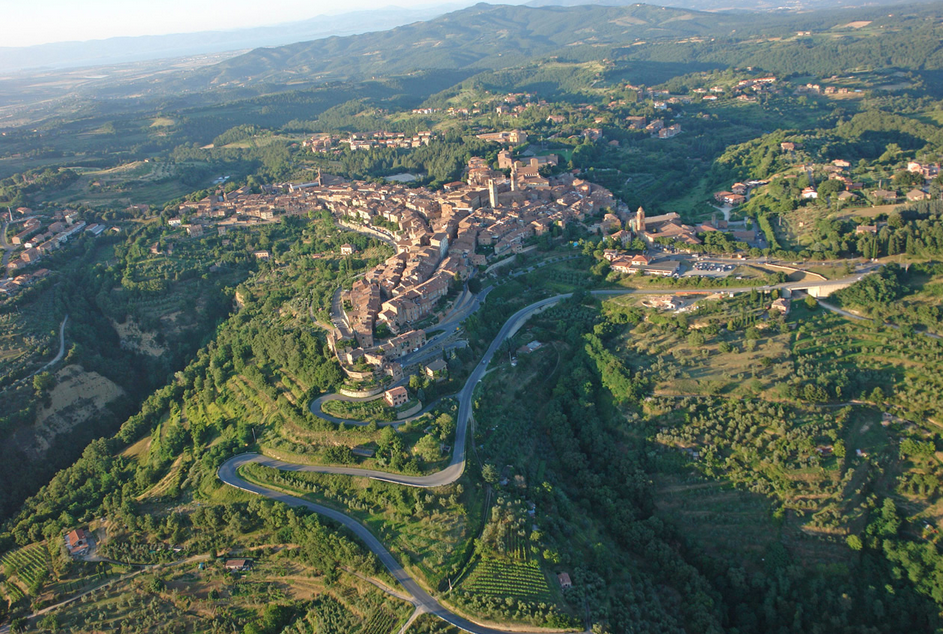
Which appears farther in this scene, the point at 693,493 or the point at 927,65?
the point at 927,65

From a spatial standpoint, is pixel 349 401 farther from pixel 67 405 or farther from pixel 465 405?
pixel 67 405

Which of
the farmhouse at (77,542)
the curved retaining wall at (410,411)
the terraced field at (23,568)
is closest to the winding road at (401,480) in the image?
the curved retaining wall at (410,411)

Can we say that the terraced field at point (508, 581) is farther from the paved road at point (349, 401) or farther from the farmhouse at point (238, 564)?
the farmhouse at point (238, 564)

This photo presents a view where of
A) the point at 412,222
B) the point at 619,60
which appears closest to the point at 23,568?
the point at 412,222

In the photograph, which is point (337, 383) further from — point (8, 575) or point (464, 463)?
point (8, 575)

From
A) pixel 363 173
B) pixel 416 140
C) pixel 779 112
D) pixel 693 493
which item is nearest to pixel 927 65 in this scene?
pixel 779 112

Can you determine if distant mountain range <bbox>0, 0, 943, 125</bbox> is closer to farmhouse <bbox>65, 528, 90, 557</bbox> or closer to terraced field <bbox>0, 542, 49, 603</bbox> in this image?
farmhouse <bbox>65, 528, 90, 557</bbox>

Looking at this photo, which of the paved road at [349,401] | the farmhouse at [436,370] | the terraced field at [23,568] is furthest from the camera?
the farmhouse at [436,370]

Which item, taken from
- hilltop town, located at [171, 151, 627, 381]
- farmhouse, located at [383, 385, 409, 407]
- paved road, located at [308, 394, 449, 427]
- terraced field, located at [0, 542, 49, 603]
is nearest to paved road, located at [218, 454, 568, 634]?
paved road, located at [308, 394, 449, 427]
